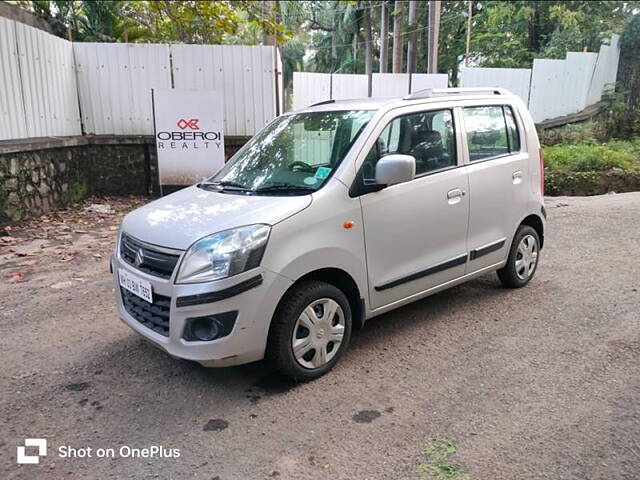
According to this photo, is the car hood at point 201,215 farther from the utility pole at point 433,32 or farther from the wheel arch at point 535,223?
the utility pole at point 433,32

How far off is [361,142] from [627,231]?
507cm

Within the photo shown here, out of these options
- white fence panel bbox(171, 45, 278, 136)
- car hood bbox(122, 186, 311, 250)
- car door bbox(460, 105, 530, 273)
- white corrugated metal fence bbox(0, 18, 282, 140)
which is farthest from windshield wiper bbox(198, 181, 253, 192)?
white fence panel bbox(171, 45, 278, 136)

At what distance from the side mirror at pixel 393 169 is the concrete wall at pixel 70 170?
5761 millimetres

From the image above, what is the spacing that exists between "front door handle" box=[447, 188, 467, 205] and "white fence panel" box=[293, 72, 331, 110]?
953 cm

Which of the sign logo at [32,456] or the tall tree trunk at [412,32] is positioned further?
the tall tree trunk at [412,32]

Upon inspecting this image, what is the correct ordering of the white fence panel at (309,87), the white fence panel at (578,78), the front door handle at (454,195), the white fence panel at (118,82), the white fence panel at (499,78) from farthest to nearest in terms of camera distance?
the white fence panel at (578,78)
the white fence panel at (499,78)
the white fence panel at (309,87)
the white fence panel at (118,82)
the front door handle at (454,195)

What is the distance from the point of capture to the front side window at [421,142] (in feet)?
12.2

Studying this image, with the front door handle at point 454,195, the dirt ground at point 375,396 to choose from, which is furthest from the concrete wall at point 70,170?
the front door handle at point 454,195

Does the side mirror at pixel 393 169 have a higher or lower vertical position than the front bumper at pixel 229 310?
higher

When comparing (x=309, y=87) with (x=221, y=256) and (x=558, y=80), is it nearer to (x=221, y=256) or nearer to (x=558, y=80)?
(x=558, y=80)

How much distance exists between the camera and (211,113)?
356 inches

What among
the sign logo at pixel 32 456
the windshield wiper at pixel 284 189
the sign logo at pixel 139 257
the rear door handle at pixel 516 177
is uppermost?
the windshield wiper at pixel 284 189

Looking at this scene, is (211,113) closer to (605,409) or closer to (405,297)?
(405,297)

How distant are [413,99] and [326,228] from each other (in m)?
1.43
